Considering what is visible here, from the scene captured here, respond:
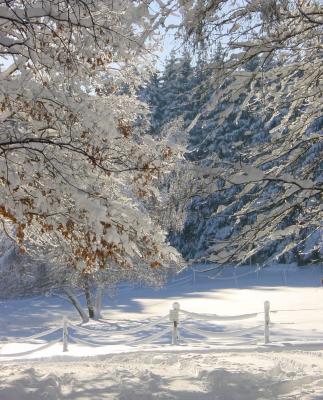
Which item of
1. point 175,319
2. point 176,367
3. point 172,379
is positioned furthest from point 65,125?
point 175,319

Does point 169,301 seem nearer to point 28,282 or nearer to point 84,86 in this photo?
point 28,282

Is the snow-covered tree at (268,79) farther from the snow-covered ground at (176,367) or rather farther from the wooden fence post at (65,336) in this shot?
the wooden fence post at (65,336)

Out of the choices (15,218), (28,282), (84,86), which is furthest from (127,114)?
(28,282)

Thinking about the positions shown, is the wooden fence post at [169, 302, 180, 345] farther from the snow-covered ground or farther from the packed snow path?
the packed snow path

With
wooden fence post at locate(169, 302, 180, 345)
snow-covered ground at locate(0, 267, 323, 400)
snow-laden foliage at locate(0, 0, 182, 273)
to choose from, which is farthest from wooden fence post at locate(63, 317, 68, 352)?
snow-laden foliage at locate(0, 0, 182, 273)

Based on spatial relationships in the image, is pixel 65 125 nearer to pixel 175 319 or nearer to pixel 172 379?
pixel 172 379

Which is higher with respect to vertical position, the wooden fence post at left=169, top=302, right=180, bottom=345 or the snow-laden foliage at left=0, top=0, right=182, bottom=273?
the snow-laden foliage at left=0, top=0, right=182, bottom=273

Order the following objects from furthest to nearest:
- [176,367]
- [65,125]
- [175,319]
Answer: [175,319], [176,367], [65,125]

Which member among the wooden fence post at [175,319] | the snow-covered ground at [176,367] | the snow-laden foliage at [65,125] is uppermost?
the snow-laden foliage at [65,125]

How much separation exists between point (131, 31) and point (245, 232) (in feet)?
9.55

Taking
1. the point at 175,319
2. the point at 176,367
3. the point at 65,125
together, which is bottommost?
the point at 176,367

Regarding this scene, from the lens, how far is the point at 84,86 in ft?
25.4

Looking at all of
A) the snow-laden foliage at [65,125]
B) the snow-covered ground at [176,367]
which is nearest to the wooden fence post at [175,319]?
the snow-covered ground at [176,367]

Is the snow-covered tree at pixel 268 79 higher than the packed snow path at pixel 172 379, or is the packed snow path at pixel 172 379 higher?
the snow-covered tree at pixel 268 79
